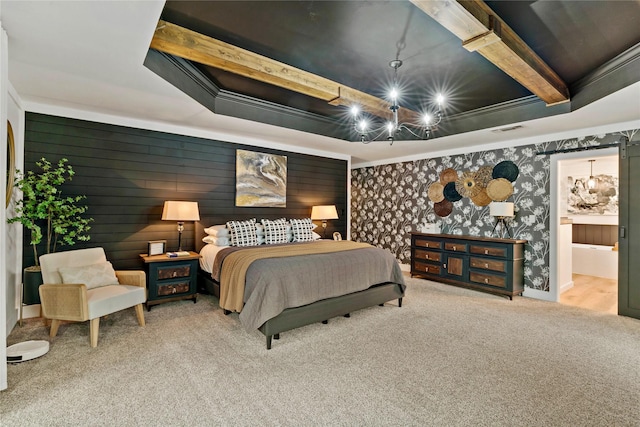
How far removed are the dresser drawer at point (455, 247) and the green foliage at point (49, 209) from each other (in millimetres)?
5355

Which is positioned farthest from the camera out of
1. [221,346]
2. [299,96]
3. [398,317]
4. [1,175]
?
[299,96]

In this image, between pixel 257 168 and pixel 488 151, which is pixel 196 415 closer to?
pixel 257 168

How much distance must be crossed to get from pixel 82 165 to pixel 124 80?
166 centimetres

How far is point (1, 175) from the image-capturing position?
226 cm

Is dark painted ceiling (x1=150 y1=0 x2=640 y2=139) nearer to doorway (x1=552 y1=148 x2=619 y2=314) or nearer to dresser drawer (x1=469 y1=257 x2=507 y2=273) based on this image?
dresser drawer (x1=469 y1=257 x2=507 y2=273)

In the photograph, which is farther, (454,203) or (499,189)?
(454,203)

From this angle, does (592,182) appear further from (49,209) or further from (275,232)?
(49,209)

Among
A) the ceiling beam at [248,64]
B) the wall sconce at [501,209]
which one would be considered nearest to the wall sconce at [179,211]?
the ceiling beam at [248,64]

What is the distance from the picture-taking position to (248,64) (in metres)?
3.02

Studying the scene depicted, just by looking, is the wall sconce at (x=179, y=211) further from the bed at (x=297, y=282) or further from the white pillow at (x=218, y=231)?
the bed at (x=297, y=282)

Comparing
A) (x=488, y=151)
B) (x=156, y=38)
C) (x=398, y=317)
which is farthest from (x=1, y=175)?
(x=488, y=151)

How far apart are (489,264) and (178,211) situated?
187 inches

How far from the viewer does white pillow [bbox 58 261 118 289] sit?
10.4 ft

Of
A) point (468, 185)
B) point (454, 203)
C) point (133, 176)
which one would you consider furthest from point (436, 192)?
point (133, 176)
